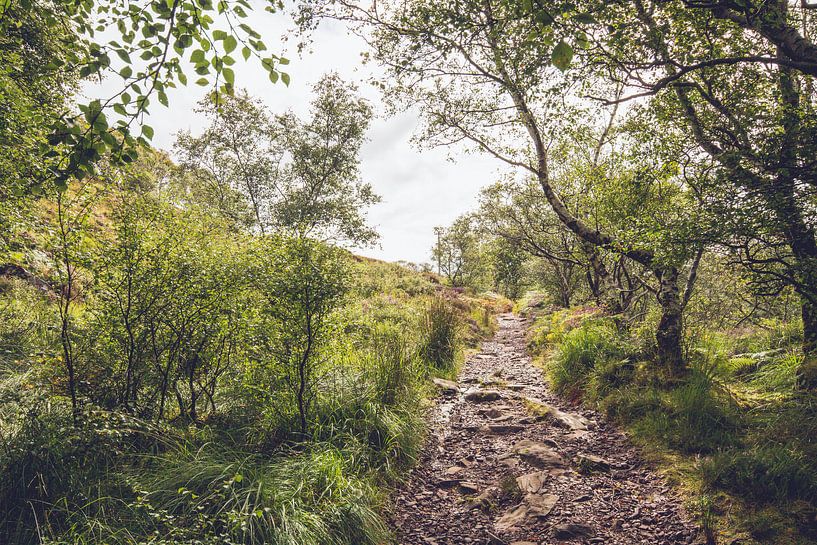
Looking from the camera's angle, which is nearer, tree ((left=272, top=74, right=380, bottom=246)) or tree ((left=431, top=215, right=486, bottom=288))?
tree ((left=272, top=74, right=380, bottom=246))

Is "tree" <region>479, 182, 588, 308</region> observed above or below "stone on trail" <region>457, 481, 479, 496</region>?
above

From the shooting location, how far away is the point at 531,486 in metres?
4.53

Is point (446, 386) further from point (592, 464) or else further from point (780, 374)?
point (780, 374)

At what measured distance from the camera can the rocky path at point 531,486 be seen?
3.79 meters

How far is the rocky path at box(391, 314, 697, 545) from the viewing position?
12.4 feet

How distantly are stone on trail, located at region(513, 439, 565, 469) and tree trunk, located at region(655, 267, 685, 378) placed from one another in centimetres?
270

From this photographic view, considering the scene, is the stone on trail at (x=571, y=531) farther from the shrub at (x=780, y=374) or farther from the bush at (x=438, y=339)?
the bush at (x=438, y=339)

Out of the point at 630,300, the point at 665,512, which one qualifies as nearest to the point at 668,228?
the point at 665,512

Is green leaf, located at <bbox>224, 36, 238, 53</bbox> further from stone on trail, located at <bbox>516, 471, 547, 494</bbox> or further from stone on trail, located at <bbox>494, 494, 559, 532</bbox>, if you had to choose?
stone on trail, located at <bbox>516, 471, 547, 494</bbox>

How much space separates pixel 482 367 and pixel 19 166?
33.4ft

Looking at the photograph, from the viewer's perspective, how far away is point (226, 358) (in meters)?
5.32

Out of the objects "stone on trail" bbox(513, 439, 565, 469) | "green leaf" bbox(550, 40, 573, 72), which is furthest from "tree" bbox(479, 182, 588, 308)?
"green leaf" bbox(550, 40, 573, 72)

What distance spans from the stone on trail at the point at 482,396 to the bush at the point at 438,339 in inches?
59.0

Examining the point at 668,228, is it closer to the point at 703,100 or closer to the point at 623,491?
the point at 703,100
